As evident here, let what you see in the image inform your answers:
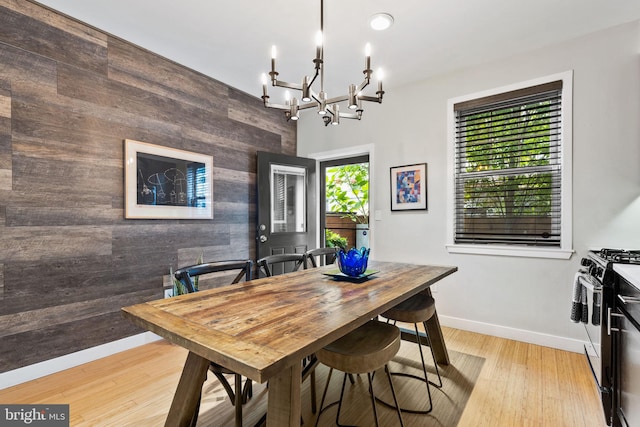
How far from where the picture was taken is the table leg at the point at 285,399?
1.08 m

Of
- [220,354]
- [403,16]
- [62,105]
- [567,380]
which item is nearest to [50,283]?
[62,105]

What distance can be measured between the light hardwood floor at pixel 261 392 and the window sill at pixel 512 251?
2.65 ft

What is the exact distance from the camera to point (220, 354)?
2.99 ft

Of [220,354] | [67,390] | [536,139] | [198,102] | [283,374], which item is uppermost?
[198,102]

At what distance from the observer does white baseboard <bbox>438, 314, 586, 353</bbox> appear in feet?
8.71

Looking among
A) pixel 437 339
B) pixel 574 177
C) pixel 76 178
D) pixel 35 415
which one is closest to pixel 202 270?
pixel 35 415

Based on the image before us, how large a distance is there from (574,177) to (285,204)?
2991 millimetres

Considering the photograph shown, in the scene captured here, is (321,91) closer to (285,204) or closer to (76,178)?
(76,178)

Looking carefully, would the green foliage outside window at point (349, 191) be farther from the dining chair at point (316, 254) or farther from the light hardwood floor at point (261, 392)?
the light hardwood floor at point (261, 392)

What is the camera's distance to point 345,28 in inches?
98.0

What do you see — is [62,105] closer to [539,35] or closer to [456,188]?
[456,188]

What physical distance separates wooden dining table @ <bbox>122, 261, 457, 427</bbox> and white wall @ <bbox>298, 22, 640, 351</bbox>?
160 centimetres

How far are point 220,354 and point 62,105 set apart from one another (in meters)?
2.55

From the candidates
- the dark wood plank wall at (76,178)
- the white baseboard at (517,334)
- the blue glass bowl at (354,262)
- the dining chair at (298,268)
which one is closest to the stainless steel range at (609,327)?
the white baseboard at (517,334)
